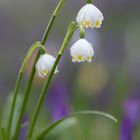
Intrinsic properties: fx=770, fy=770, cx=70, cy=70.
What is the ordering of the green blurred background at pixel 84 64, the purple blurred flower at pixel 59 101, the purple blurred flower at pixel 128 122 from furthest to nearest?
the green blurred background at pixel 84 64
the purple blurred flower at pixel 59 101
the purple blurred flower at pixel 128 122

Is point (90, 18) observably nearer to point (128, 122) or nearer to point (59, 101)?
point (128, 122)

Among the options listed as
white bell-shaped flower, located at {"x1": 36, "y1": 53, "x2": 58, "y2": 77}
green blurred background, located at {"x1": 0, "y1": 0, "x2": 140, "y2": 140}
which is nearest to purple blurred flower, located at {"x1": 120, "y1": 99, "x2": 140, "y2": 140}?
green blurred background, located at {"x1": 0, "y1": 0, "x2": 140, "y2": 140}

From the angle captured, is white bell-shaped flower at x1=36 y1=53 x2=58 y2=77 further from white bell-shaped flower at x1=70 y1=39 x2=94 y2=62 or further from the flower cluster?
white bell-shaped flower at x1=70 y1=39 x2=94 y2=62

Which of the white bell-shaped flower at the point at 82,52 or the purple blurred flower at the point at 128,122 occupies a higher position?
the white bell-shaped flower at the point at 82,52

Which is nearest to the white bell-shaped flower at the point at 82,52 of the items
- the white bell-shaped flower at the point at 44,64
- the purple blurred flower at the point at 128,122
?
the white bell-shaped flower at the point at 44,64

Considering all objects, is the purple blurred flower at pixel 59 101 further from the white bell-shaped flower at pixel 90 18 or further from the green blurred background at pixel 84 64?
the white bell-shaped flower at pixel 90 18

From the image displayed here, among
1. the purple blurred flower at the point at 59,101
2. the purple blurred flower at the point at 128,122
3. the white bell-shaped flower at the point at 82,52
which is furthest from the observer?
the purple blurred flower at the point at 59,101

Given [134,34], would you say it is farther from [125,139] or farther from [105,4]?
[125,139]
